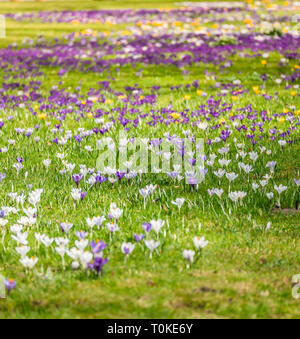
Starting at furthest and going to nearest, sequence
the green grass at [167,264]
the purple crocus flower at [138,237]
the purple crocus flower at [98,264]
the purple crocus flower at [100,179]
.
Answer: the purple crocus flower at [100,179]
the purple crocus flower at [138,237]
the purple crocus flower at [98,264]
the green grass at [167,264]

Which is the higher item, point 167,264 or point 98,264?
point 98,264

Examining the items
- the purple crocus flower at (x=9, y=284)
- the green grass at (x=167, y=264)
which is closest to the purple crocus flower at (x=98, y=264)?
the green grass at (x=167, y=264)

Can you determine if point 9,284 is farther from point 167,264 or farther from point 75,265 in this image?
point 167,264

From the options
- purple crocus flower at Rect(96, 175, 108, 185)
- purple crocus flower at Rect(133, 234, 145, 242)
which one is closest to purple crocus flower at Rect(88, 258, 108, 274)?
purple crocus flower at Rect(133, 234, 145, 242)

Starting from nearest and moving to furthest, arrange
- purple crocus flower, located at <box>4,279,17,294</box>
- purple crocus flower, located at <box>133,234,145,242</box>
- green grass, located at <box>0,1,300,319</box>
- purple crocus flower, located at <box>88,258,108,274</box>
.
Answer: green grass, located at <box>0,1,300,319</box> → purple crocus flower, located at <box>4,279,17,294</box> → purple crocus flower, located at <box>88,258,108,274</box> → purple crocus flower, located at <box>133,234,145,242</box>

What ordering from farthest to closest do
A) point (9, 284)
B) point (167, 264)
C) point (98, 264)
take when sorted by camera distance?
1. point (167, 264)
2. point (98, 264)
3. point (9, 284)

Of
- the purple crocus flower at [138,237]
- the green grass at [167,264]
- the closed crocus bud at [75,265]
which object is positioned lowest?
the green grass at [167,264]

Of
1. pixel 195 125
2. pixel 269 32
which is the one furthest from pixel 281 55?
pixel 195 125

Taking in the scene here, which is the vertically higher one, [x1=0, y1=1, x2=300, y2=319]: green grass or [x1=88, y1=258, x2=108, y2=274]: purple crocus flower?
[x1=88, y1=258, x2=108, y2=274]: purple crocus flower

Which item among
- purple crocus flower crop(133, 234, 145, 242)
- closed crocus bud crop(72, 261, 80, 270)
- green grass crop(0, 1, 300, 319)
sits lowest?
green grass crop(0, 1, 300, 319)

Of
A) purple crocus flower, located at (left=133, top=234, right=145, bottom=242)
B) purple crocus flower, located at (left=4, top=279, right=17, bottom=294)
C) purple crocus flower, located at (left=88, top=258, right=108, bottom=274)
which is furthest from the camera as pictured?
purple crocus flower, located at (left=133, top=234, right=145, bottom=242)

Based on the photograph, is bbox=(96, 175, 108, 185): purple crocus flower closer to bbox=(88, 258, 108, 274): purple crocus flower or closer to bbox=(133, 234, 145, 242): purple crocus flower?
bbox=(133, 234, 145, 242): purple crocus flower

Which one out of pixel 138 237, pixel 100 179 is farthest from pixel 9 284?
pixel 100 179

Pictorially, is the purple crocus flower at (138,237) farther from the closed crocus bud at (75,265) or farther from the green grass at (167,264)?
the closed crocus bud at (75,265)
